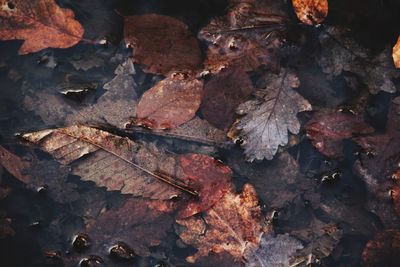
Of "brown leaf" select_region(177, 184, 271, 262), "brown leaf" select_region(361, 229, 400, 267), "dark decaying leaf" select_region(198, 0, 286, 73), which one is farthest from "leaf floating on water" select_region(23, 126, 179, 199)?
"brown leaf" select_region(361, 229, 400, 267)

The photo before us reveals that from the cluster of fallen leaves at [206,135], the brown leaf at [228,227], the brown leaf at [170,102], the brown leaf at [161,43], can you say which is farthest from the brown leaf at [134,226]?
the brown leaf at [161,43]

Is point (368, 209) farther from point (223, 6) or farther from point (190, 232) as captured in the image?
point (223, 6)

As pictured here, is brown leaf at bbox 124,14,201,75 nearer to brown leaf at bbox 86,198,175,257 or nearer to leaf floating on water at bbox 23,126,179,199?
leaf floating on water at bbox 23,126,179,199

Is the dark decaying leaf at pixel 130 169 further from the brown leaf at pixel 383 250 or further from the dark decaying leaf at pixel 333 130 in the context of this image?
the brown leaf at pixel 383 250

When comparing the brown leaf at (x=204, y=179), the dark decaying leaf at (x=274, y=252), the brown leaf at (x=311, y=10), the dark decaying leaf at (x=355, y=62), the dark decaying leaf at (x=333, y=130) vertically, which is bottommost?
the dark decaying leaf at (x=274, y=252)

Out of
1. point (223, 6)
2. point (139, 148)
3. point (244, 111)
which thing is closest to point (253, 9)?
point (223, 6)

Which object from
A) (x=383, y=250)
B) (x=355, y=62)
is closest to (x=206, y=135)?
(x=355, y=62)
